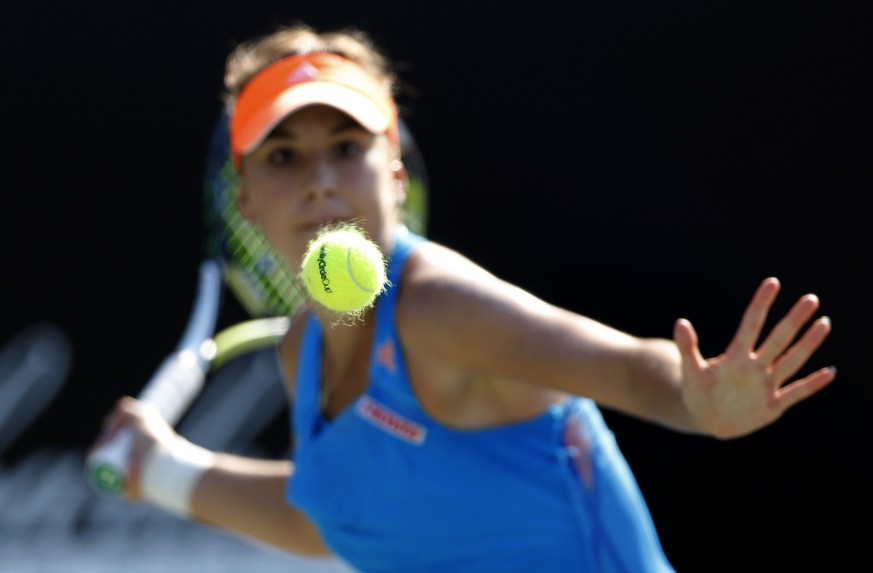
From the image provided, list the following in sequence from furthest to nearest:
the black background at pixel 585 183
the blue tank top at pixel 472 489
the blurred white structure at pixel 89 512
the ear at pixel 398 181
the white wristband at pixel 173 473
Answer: the blurred white structure at pixel 89 512, the black background at pixel 585 183, the white wristband at pixel 173 473, the ear at pixel 398 181, the blue tank top at pixel 472 489

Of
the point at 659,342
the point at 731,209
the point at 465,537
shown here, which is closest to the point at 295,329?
the point at 465,537

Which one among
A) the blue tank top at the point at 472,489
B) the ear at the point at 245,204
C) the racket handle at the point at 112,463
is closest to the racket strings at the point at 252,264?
the ear at the point at 245,204

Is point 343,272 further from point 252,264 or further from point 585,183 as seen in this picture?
point 585,183

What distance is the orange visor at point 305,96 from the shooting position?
6.70 ft

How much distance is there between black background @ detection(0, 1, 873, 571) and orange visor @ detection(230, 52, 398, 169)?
1574 millimetres

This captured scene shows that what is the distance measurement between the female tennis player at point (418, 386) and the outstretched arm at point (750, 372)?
4.4 inches

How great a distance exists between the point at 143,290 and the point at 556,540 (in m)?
2.36

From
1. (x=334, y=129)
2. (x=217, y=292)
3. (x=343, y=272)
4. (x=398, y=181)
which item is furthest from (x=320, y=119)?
(x=217, y=292)

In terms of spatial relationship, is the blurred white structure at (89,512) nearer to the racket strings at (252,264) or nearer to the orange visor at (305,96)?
the racket strings at (252,264)

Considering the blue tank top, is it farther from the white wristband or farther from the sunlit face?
the white wristband

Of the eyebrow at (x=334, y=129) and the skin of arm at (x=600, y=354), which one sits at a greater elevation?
the eyebrow at (x=334, y=129)

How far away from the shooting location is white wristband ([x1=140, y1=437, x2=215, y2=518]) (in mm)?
2600

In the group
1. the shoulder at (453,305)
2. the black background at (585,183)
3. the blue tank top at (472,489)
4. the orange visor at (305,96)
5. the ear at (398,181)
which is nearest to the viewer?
the shoulder at (453,305)

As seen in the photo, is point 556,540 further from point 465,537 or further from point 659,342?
point 659,342
